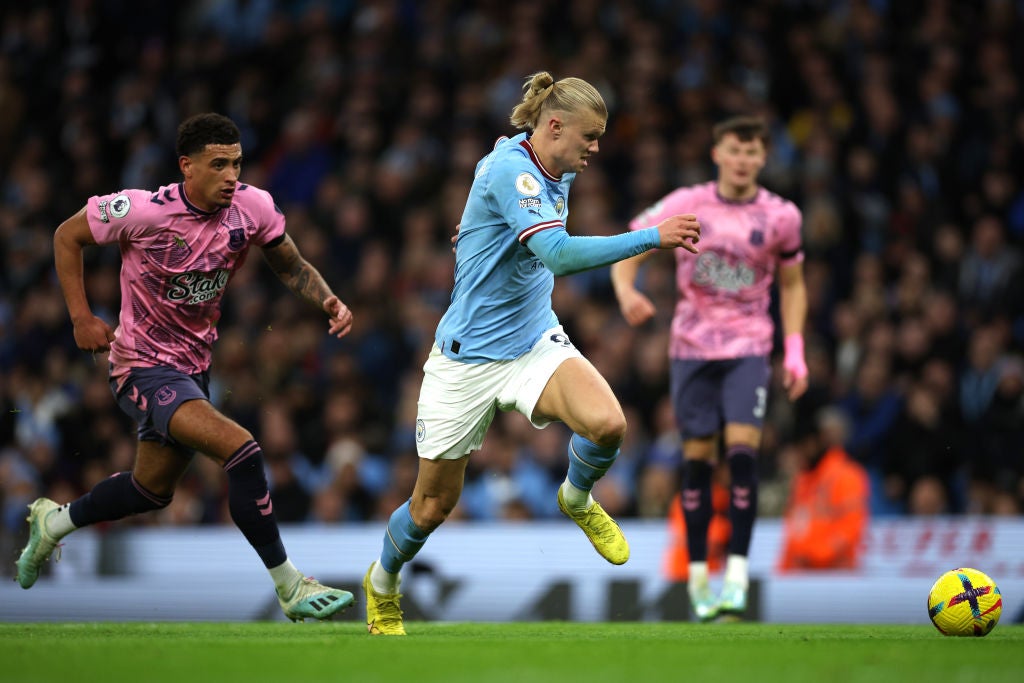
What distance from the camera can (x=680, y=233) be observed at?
6281 millimetres

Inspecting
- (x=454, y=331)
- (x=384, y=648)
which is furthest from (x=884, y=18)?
(x=384, y=648)

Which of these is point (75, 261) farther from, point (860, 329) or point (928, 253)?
point (928, 253)

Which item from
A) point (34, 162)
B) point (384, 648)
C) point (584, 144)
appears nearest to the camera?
point (384, 648)

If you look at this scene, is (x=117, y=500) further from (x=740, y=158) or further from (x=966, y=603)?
(x=966, y=603)

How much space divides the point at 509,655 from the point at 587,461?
1.44 m

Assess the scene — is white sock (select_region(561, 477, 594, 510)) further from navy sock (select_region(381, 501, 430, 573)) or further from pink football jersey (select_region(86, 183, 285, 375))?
pink football jersey (select_region(86, 183, 285, 375))

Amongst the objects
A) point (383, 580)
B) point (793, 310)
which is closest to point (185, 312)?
point (383, 580)

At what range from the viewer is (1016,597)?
10289 millimetres

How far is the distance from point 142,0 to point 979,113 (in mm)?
10698

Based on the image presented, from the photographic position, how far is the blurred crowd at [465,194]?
1274 centimetres

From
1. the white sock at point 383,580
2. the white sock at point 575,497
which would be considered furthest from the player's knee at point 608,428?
the white sock at point 383,580

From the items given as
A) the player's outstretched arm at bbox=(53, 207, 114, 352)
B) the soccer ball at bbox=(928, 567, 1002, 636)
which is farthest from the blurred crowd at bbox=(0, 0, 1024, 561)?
the player's outstretched arm at bbox=(53, 207, 114, 352)

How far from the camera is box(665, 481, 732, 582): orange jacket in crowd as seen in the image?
1104 cm

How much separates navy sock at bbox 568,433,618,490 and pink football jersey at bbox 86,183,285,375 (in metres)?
1.96
